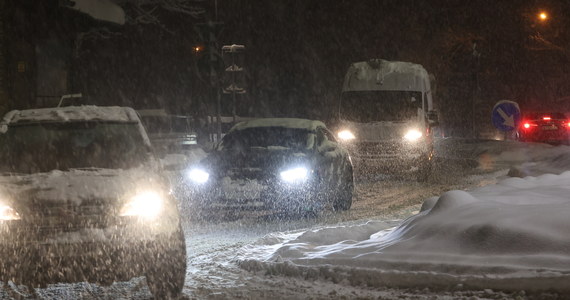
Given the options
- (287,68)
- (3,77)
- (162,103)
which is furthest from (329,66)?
(3,77)

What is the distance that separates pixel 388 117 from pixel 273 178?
26.1 feet

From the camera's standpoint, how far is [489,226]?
6.75 m

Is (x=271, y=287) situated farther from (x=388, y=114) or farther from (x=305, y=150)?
(x=388, y=114)

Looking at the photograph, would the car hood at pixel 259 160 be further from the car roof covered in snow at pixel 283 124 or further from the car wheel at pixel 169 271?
the car wheel at pixel 169 271

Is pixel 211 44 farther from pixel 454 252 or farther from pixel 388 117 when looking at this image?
pixel 454 252

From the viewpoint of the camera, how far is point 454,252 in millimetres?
6594

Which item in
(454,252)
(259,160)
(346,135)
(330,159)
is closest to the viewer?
(454,252)

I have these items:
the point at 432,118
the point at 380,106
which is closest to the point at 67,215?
the point at 432,118

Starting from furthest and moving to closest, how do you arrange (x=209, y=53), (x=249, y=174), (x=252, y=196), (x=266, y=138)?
(x=209, y=53) < (x=266, y=138) < (x=249, y=174) < (x=252, y=196)

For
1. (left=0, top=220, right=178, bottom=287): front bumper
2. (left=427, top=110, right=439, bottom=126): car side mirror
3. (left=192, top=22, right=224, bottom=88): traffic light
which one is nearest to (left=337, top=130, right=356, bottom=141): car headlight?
(left=427, top=110, right=439, bottom=126): car side mirror

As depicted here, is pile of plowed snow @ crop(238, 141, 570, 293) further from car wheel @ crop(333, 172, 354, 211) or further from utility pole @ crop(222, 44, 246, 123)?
utility pole @ crop(222, 44, 246, 123)

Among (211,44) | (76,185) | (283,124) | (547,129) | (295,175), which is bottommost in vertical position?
(76,185)

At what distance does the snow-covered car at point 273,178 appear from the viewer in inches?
438

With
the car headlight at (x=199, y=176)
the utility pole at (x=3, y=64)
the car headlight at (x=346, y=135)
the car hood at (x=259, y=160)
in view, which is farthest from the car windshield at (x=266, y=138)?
the utility pole at (x=3, y=64)
